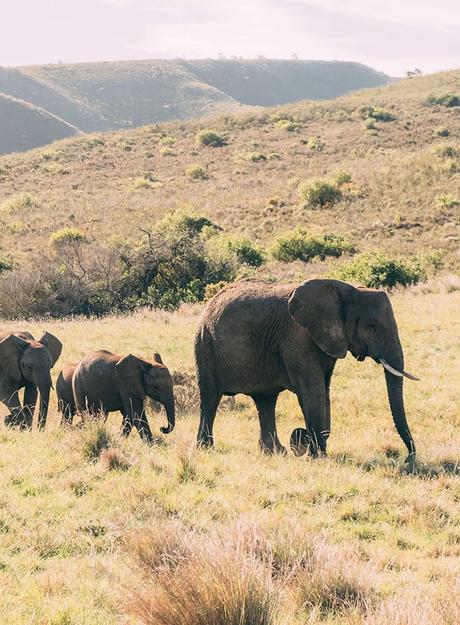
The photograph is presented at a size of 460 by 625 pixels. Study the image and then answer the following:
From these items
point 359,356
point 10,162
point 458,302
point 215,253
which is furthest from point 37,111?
point 359,356

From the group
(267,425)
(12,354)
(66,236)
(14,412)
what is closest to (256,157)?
(66,236)

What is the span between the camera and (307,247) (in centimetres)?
3672

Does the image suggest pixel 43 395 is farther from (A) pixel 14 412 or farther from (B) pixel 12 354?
(B) pixel 12 354

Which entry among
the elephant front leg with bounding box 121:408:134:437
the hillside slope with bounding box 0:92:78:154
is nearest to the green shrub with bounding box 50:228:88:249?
the elephant front leg with bounding box 121:408:134:437

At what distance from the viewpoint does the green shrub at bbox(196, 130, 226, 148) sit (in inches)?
2785

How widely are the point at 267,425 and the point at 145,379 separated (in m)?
1.83

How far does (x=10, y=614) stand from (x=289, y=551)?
1.83 meters

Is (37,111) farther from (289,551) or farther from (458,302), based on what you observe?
(289,551)

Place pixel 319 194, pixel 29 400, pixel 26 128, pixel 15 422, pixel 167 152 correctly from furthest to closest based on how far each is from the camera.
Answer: pixel 26 128, pixel 167 152, pixel 319 194, pixel 29 400, pixel 15 422

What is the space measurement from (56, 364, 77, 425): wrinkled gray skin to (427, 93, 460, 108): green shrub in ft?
219

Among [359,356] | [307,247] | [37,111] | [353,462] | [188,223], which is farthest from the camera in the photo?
[37,111]

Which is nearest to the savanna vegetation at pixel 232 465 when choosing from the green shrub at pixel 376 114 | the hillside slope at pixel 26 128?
the green shrub at pixel 376 114

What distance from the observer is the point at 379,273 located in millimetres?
29062

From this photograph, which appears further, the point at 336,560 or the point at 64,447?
the point at 64,447
